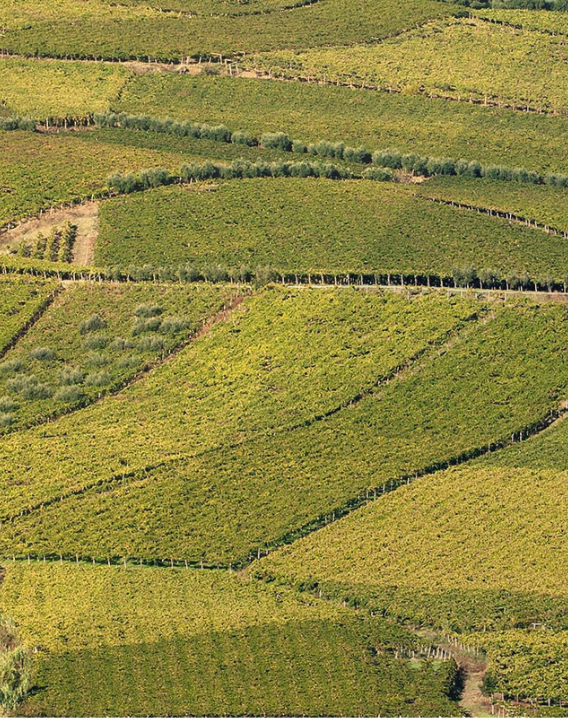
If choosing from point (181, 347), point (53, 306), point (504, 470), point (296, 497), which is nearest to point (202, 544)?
point (296, 497)

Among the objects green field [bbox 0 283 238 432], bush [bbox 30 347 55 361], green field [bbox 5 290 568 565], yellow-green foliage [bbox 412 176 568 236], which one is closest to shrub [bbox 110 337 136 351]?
green field [bbox 0 283 238 432]

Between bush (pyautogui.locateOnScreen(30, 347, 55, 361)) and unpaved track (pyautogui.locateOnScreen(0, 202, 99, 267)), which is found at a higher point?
unpaved track (pyautogui.locateOnScreen(0, 202, 99, 267))

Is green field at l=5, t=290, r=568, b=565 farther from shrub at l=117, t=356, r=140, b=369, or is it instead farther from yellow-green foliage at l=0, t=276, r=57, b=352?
yellow-green foliage at l=0, t=276, r=57, b=352

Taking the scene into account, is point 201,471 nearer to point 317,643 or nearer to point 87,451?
point 87,451

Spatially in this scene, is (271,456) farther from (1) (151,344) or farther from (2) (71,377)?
(1) (151,344)

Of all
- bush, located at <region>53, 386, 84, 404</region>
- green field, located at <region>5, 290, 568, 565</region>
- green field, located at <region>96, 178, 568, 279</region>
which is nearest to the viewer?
green field, located at <region>5, 290, 568, 565</region>

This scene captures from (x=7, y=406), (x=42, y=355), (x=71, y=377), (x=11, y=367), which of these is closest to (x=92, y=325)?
(x=42, y=355)

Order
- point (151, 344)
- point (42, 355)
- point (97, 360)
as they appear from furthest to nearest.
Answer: point (42, 355), point (151, 344), point (97, 360)
